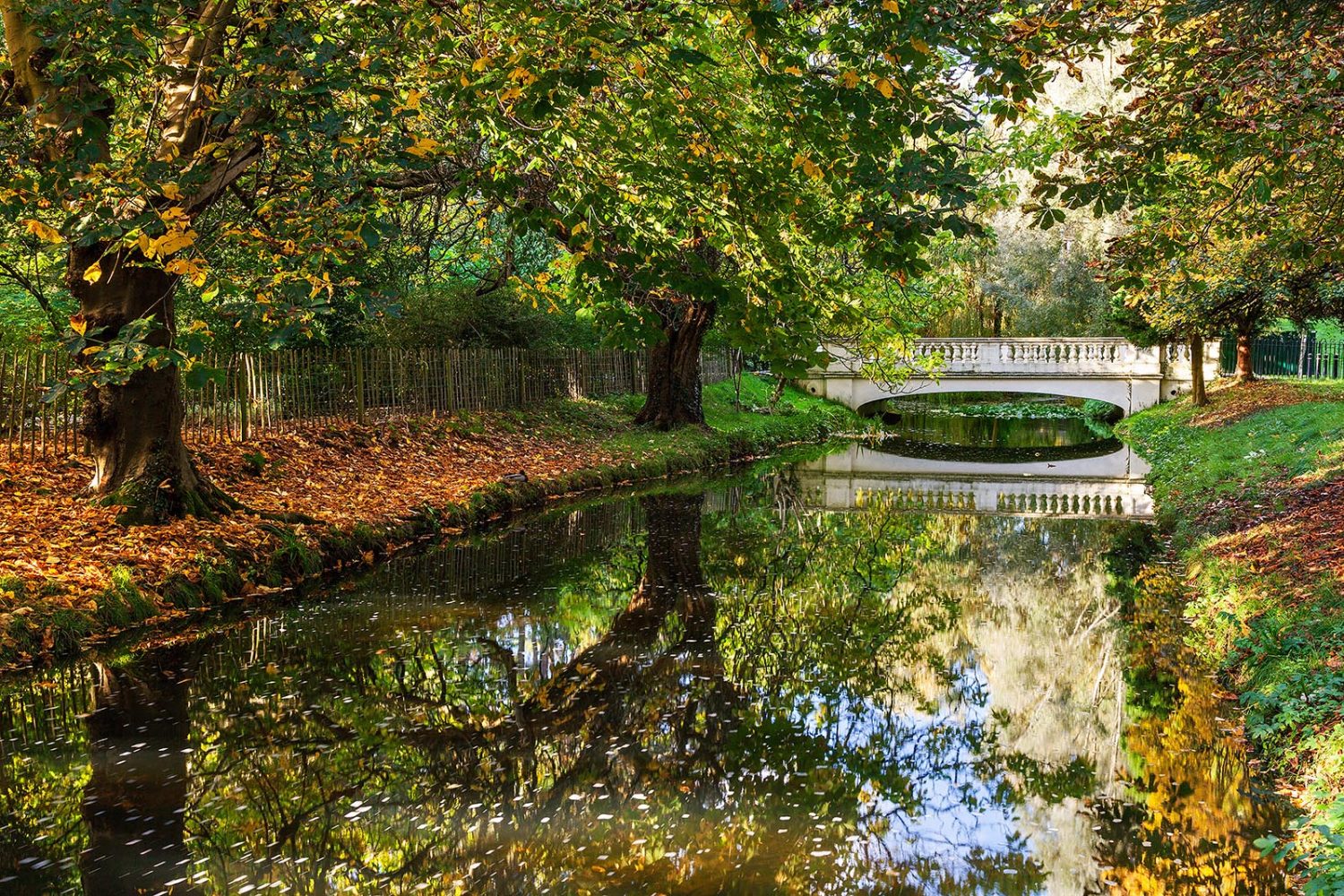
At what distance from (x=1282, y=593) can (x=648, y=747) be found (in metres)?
5.38

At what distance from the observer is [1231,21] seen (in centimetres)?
845

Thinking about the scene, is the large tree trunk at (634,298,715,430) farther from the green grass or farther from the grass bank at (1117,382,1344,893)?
the grass bank at (1117,382,1344,893)

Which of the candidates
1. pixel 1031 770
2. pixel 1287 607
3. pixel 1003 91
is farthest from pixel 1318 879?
pixel 1003 91

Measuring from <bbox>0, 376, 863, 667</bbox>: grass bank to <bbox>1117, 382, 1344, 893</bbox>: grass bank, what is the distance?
9666 millimetres

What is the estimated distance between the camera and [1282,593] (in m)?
→ 8.67

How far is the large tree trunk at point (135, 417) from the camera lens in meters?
11.5

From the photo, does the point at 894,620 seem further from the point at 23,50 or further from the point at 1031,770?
the point at 23,50

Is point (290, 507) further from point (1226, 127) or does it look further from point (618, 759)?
point (1226, 127)

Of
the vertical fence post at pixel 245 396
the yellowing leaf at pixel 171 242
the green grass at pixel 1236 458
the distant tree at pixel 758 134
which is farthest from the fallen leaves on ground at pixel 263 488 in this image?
the green grass at pixel 1236 458

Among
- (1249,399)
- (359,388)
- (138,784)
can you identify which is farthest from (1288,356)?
(138,784)

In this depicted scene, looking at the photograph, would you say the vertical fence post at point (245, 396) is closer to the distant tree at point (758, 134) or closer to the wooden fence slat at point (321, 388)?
the wooden fence slat at point (321, 388)

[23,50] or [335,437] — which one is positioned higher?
[23,50]

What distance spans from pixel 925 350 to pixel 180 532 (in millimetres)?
32277

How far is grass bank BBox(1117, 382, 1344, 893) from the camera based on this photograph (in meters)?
5.90
